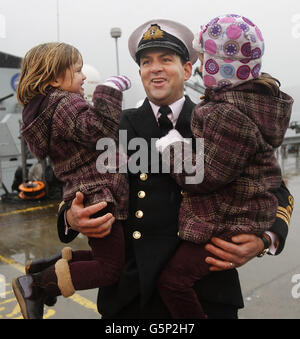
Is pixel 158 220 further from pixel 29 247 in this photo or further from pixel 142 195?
pixel 29 247

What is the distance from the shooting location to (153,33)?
1.73m

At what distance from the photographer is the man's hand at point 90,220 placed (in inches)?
65.7

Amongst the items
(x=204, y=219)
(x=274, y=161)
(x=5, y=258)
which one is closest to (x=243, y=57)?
(x=274, y=161)

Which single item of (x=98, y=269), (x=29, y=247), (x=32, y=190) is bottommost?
(x=32, y=190)

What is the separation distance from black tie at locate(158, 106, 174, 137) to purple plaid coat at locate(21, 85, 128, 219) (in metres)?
0.19

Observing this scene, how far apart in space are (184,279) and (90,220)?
0.45 m

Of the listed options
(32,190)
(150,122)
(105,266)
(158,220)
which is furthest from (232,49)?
(32,190)

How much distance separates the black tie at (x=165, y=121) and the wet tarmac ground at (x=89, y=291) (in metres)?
2.35

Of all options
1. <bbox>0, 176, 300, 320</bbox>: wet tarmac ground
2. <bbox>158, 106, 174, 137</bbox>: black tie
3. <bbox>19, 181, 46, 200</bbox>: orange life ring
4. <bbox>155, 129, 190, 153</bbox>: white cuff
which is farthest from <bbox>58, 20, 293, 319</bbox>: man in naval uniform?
<bbox>19, 181, 46, 200</bbox>: orange life ring

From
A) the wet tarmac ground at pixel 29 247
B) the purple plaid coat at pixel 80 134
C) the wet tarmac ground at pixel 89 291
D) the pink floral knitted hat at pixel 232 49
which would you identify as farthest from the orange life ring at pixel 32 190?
the pink floral knitted hat at pixel 232 49

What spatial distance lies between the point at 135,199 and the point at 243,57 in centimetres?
72

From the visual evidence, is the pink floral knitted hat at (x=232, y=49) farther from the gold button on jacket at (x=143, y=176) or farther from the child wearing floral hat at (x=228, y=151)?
the gold button on jacket at (x=143, y=176)

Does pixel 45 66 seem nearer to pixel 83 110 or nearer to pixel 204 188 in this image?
pixel 83 110

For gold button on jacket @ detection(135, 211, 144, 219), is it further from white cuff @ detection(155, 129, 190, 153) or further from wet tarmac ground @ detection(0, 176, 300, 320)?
wet tarmac ground @ detection(0, 176, 300, 320)
